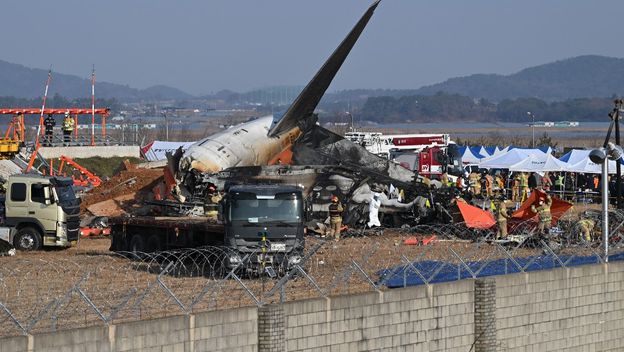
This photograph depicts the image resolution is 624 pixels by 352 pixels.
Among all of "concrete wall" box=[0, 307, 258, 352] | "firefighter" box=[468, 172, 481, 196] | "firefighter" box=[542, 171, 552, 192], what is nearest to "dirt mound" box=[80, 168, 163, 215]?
"firefighter" box=[468, 172, 481, 196]

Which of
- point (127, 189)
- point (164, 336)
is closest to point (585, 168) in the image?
point (127, 189)

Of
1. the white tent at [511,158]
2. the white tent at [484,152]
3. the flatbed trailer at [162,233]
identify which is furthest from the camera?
the white tent at [484,152]

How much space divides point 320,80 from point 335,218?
40.3 ft

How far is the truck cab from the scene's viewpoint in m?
29.0

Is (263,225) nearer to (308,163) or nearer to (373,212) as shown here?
(373,212)

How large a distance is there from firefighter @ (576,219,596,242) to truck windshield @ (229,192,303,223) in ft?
29.8

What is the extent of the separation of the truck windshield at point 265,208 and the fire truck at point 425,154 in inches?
1403

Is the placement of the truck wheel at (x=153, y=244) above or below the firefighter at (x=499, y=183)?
below

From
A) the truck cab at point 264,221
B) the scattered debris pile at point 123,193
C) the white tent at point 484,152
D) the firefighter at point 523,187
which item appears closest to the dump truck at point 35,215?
the scattered debris pile at point 123,193

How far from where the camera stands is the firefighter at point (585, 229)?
1379 inches

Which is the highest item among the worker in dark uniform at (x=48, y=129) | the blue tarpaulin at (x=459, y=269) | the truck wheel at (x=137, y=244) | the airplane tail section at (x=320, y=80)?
the airplane tail section at (x=320, y=80)

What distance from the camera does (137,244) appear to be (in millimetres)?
34500

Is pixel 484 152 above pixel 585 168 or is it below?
above

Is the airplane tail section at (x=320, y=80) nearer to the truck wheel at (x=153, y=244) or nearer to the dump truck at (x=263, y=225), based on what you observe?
the truck wheel at (x=153, y=244)
